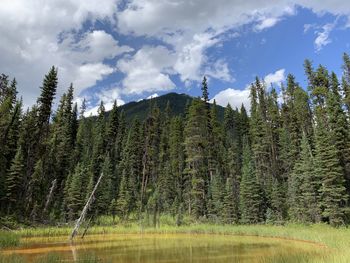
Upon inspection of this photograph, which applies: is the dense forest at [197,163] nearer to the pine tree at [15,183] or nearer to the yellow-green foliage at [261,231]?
the pine tree at [15,183]

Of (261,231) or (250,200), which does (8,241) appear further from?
(250,200)

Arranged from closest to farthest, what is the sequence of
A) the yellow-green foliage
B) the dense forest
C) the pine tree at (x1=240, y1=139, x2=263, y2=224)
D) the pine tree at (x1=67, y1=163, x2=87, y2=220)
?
the yellow-green foliage → the dense forest → the pine tree at (x1=240, y1=139, x2=263, y2=224) → the pine tree at (x1=67, y1=163, x2=87, y2=220)

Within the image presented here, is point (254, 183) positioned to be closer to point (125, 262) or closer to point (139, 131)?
point (125, 262)

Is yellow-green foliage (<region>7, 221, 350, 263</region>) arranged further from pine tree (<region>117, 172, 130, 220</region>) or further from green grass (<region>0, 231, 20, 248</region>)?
pine tree (<region>117, 172, 130, 220</region>)

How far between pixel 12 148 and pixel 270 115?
161 ft

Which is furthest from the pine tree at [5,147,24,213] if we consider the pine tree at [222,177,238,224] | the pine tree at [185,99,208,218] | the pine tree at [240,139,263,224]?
the pine tree at [240,139,263,224]

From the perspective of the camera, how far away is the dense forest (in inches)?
1652

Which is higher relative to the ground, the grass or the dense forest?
the dense forest

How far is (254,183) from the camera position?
155 feet

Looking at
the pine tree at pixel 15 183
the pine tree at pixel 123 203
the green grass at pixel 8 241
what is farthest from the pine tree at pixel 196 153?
the green grass at pixel 8 241

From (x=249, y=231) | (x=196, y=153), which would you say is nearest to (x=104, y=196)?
(x=196, y=153)

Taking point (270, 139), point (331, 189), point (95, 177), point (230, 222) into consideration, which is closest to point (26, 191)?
point (95, 177)

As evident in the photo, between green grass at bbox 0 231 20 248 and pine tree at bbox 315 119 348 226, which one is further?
pine tree at bbox 315 119 348 226

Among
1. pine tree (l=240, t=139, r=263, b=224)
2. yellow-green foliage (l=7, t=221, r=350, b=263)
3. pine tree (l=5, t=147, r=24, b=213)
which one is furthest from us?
pine tree (l=5, t=147, r=24, b=213)
